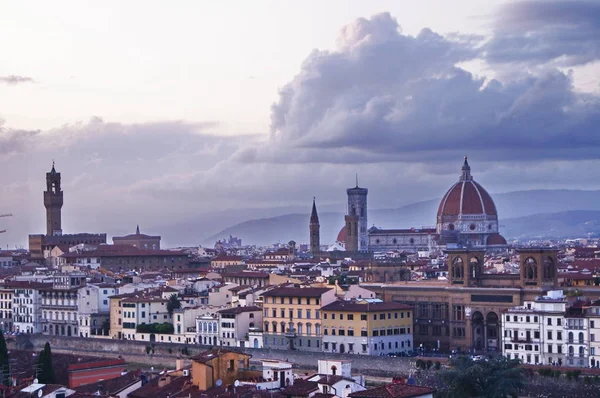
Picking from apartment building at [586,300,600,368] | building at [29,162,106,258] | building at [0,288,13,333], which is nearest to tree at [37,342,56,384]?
apartment building at [586,300,600,368]

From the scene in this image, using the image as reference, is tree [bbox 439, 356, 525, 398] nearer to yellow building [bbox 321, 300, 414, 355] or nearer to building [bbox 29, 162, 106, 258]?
yellow building [bbox 321, 300, 414, 355]

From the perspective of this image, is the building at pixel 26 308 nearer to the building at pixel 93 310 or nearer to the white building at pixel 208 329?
the building at pixel 93 310

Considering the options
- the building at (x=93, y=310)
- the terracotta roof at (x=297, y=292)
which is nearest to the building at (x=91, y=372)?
the terracotta roof at (x=297, y=292)

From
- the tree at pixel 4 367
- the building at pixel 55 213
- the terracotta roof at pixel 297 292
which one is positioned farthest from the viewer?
the building at pixel 55 213

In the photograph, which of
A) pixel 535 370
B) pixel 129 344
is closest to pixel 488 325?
pixel 535 370

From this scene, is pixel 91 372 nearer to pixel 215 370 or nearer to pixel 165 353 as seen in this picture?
pixel 215 370

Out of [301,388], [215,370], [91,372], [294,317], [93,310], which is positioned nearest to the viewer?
[301,388]

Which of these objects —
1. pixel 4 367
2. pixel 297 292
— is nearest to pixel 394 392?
pixel 4 367
